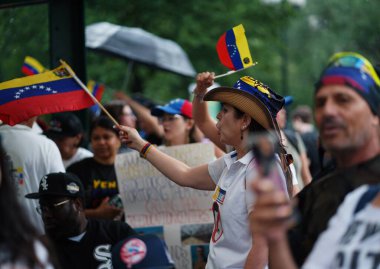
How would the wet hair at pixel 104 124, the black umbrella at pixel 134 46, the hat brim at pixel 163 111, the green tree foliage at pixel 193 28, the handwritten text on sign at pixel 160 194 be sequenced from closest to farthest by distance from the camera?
the handwritten text on sign at pixel 160 194
the wet hair at pixel 104 124
the hat brim at pixel 163 111
the black umbrella at pixel 134 46
the green tree foliage at pixel 193 28

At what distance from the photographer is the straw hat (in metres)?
4.99

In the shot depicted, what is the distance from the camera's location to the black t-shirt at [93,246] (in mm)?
5445

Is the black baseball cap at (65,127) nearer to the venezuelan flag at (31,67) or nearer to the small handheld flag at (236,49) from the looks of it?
the venezuelan flag at (31,67)

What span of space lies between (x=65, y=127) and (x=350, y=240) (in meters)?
5.27

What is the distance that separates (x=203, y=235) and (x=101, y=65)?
1434 centimetres

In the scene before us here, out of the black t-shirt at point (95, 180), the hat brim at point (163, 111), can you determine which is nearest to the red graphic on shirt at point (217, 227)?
the black t-shirt at point (95, 180)

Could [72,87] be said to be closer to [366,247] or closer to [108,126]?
[108,126]

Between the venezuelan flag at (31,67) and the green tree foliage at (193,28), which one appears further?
the green tree foliage at (193,28)

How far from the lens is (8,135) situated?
6465mm

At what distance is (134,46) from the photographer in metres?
12.6

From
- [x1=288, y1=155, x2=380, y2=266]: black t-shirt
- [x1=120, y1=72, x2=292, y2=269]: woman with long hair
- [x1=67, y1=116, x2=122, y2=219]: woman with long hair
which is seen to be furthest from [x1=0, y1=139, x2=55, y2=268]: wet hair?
[x1=67, y1=116, x2=122, y2=219]: woman with long hair

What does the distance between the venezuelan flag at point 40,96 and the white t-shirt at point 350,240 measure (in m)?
3.24

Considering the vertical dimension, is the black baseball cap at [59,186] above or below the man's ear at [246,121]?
below

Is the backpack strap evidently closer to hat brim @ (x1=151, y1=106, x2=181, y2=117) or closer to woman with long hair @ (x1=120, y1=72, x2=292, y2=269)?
woman with long hair @ (x1=120, y1=72, x2=292, y2=269)
